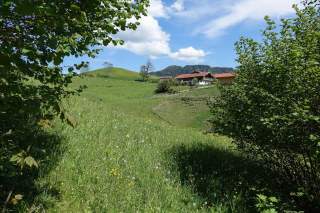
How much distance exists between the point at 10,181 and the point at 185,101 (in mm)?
37177

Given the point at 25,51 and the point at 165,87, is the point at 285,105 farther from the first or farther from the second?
the point at 165,87

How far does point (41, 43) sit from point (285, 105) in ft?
20.2

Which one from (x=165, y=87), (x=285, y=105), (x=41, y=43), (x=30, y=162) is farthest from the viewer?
(x=165, y=87)

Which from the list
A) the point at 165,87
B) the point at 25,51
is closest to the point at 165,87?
the point at 165,87

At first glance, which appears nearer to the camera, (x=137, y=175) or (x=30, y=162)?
(x=30, y=162)

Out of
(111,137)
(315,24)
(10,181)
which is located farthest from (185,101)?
(10,181)

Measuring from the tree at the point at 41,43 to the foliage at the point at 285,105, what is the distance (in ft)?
12.8

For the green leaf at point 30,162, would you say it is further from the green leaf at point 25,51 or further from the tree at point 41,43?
the green leaf at point 25,51

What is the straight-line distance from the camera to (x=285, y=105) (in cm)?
844

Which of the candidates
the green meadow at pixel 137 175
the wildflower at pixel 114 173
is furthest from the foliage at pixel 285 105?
the wildflower at pixel 114 173

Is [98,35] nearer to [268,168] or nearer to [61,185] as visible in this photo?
[61,185]

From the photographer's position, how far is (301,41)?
8.90 m

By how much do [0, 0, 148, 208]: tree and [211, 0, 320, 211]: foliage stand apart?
12.8ft

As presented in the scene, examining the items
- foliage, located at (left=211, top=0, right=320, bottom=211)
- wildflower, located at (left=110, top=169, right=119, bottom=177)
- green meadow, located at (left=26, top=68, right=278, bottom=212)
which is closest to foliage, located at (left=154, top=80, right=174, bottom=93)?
green meadow, located at (left=26, top=68, right=278, bottom=212)
